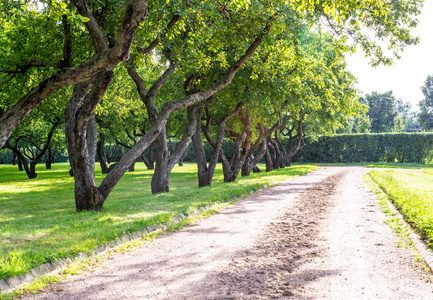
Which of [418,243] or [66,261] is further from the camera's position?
[418,243]

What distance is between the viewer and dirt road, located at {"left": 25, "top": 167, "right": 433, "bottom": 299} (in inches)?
158

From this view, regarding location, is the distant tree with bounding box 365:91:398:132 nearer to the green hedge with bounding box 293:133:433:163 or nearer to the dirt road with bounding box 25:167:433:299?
the green hedge with bounding box 293:133:433:163

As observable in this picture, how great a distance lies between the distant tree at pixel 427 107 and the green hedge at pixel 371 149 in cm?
2776

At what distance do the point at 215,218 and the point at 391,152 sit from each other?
33.1 metres

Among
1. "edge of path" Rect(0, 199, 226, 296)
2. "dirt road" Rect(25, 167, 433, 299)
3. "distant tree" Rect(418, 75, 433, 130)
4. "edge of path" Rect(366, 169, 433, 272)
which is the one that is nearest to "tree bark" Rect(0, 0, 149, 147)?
"edge of path" Rect(0, 199, 226, 296)

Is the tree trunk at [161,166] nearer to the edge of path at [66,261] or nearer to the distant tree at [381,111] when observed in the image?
the edge of path at [66,261]

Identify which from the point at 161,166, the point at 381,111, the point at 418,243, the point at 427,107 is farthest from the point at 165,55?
the point at 381,111

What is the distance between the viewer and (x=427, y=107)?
200 feet

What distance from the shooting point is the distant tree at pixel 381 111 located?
7094 centimetres

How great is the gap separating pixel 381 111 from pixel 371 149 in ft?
129

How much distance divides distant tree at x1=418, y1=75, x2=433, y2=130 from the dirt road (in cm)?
6005

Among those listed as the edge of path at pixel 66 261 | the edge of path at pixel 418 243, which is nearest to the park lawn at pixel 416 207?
the edge of path at pixel 418 243

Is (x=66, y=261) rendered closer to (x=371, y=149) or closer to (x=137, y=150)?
(x=137, y=150)

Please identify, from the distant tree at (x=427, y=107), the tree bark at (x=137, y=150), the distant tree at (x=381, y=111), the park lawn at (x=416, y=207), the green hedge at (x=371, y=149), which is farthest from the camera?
the distant tree at (x=381, y=111)
